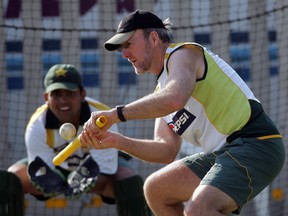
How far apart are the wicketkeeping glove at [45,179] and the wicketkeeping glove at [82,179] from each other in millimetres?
67

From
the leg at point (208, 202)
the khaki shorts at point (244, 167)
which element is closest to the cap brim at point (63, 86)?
the khaki shorts at point (244, 167)

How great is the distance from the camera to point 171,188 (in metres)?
4.95

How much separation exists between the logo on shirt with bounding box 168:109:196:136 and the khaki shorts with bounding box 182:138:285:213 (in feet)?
0.75

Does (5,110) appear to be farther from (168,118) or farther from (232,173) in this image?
(232,173)

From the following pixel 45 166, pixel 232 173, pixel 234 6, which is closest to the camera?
pixel 232 173

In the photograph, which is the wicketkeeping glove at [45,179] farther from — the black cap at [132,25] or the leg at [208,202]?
the leg at [208,202]

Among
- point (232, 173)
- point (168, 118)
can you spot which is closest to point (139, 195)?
point (168, 118)

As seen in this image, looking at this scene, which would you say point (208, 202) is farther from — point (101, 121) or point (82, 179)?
point (82, 179)

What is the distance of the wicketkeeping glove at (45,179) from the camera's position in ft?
21.3

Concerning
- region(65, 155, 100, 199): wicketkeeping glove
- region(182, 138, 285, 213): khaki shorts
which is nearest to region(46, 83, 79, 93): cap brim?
region(65, 155, 100, 199): wicketkeeping glove

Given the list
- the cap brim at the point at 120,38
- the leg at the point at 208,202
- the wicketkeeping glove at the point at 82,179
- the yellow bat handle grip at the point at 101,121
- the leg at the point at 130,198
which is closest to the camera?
the leg at the point at 208,202

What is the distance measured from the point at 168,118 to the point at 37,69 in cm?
410

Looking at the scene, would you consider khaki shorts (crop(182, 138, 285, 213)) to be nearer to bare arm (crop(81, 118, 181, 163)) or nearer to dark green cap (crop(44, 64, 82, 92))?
bare arm (crop(81, 118, 181, 163))

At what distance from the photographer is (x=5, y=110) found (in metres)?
8.91
